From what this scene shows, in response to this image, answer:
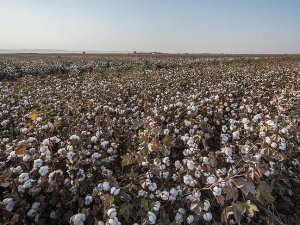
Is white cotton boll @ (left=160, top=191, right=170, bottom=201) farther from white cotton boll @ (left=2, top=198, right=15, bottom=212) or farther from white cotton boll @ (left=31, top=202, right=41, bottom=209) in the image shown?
white cotton boll @ (left=2, top=198, right=15, bottom=212)

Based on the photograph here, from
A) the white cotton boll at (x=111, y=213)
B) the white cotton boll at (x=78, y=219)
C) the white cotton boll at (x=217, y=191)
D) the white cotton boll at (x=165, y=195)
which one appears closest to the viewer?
the white cotton boll at (x=111, y=213)

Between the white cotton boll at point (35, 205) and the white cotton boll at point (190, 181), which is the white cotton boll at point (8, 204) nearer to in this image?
the white cotton boll at point (35, 205)

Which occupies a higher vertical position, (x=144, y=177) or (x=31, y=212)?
(x=144, y=177)

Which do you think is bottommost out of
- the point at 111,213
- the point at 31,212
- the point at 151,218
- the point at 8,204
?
the point at 31,212

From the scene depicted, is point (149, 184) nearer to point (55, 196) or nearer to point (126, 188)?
point (126, 188)

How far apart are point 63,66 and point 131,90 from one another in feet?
57.3

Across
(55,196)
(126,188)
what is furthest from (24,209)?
(126,188)

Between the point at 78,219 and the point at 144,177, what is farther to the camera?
the point at 144,177

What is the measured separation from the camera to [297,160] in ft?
18.6

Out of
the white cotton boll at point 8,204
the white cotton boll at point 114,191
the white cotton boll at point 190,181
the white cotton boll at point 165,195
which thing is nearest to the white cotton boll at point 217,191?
the white cotton boll at point 190,181

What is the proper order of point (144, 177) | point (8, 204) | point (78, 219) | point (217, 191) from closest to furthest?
point (78, 219) → point (217, 191) → point (8, 204) → point (144, 177)

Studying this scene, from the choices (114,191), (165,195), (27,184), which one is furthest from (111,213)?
(27,184)

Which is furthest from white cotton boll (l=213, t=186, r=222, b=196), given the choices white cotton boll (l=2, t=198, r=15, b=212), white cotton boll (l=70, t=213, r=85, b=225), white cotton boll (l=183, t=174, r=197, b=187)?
white cotton boll (l=2, t=198, r=15, b=212)

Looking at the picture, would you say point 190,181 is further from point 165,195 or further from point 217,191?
Result: point 217,191
